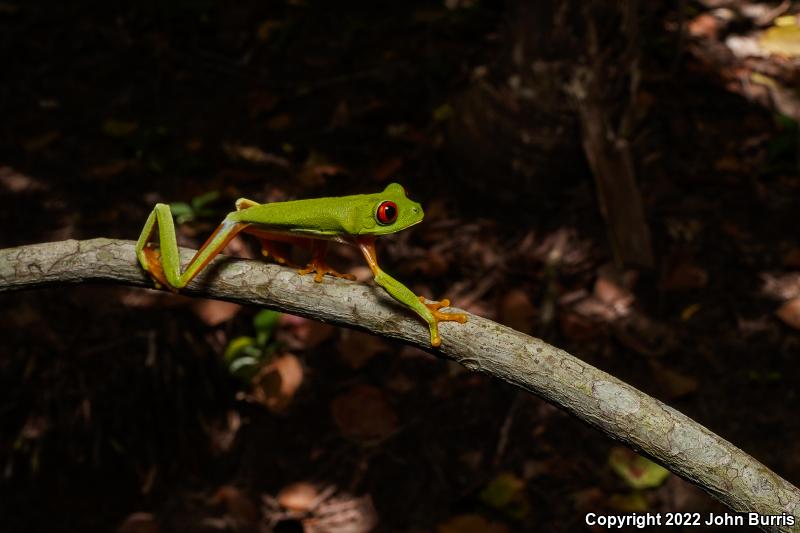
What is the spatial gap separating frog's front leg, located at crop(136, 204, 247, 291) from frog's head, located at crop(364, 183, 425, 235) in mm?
486

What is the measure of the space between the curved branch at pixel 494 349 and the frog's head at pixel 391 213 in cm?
32

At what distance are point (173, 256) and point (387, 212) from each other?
0.78 meters

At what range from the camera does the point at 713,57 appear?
18.9 feet

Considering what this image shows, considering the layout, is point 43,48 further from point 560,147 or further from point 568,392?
point 568,392

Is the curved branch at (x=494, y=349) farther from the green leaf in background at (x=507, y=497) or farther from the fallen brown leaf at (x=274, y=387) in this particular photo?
the green leaf in background at (x=507, y=497)

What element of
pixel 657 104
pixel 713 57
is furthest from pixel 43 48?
pixel 713 57

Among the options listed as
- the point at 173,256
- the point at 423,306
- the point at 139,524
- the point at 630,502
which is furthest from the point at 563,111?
the point at 139,524

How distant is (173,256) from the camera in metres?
2.52

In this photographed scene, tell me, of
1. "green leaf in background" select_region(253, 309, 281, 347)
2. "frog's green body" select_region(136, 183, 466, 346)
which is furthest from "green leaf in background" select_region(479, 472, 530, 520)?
"frog's green body" select_region(136, 183, 466, 346)

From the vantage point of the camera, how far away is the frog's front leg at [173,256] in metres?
2.46

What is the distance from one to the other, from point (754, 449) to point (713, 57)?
3426mm

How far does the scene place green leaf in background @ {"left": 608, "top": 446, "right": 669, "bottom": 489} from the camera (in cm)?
372

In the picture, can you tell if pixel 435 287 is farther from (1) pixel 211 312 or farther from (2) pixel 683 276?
(2) pixel 683 276

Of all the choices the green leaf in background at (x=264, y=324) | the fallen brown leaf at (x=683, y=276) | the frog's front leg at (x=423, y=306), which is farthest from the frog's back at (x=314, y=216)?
the fallen brown leaf at (x=683, y=276)
